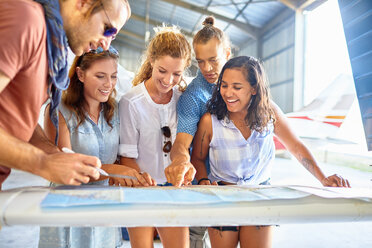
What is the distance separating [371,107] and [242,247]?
2.60 feet

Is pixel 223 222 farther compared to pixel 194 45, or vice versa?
pixel 194 45

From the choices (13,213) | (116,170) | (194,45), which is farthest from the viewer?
(194,45)

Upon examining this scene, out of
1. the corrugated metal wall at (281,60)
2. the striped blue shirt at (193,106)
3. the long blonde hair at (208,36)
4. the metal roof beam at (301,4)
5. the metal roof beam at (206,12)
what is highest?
the metal roof beam at (206,12)

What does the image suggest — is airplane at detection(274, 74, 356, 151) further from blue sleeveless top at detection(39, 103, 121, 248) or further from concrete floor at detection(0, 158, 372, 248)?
blue sleeveless top at detection(39, 103, 121, 248)

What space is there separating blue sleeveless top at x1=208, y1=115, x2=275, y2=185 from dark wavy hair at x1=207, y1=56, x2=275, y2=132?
39 mm

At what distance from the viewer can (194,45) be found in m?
1.53

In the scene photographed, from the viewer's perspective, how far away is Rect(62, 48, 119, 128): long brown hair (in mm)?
1353

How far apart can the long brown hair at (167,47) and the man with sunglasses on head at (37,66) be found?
22.7 inches

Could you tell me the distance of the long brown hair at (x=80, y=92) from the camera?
135cm

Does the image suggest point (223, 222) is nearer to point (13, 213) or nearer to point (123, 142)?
point (13, 213)

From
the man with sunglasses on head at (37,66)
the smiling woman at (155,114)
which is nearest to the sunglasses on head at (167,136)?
the smiling woman at (155,114)

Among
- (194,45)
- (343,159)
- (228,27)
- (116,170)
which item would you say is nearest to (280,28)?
(228,27)

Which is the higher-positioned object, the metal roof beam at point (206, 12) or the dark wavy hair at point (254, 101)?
Result: the metal roof beam at point (206, 12)

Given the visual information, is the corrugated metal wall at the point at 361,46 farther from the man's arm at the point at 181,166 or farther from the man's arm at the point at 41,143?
the man's arm at the point at 41,143
